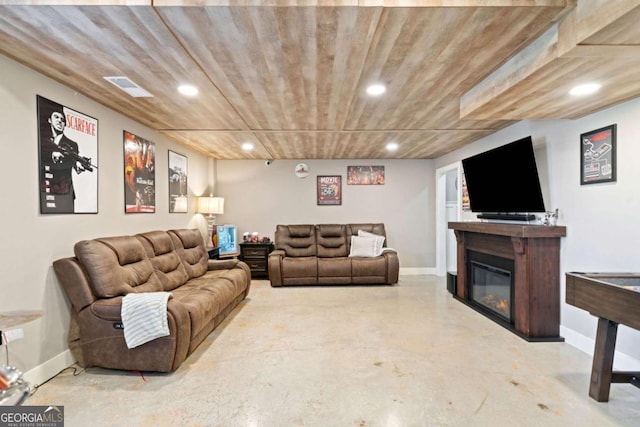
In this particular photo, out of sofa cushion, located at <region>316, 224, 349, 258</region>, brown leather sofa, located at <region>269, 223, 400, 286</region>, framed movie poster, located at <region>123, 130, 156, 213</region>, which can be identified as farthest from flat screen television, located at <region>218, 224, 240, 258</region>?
framed movie poster, located at <region>123, 130, 156, 213</region>

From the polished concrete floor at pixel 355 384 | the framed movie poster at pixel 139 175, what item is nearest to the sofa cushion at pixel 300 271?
the polished concrete floor at pixel 355 384

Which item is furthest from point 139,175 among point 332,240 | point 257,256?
point 332,240

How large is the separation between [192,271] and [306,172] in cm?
308

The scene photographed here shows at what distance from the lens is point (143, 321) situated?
2.36 m

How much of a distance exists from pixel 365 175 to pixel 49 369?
5355mm

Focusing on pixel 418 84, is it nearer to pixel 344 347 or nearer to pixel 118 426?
pixel 344 347

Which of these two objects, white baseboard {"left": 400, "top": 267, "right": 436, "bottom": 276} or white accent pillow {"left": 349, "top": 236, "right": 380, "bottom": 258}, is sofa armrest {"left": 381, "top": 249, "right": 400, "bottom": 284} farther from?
white baseboard {"left": 400, "top": 267, "right": 436, "bottom": 276}

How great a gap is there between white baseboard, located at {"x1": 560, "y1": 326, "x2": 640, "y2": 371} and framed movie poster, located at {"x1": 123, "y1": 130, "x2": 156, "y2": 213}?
482 centimetres

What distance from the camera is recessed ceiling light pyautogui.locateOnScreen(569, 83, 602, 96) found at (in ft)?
7.17

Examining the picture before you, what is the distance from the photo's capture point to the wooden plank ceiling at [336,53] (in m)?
1.58

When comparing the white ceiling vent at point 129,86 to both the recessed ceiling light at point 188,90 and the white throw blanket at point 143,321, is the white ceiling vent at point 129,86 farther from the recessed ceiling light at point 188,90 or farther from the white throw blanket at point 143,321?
the white throw blanket at point 143,321

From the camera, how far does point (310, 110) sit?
321 centimetres

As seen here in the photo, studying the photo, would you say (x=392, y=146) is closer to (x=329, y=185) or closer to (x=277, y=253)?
(x=329, y=185)

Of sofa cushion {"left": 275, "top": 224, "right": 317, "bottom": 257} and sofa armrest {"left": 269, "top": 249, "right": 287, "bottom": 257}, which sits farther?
sofa cushion {"left": 275, "top": 224, "right": 317, "bottom": 257}
